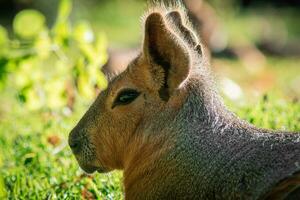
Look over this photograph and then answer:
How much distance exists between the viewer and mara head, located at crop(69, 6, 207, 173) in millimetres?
3096

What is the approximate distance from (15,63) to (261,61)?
6841 mm

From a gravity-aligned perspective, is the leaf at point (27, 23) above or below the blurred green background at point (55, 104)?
above

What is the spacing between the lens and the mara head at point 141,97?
3.10 meters

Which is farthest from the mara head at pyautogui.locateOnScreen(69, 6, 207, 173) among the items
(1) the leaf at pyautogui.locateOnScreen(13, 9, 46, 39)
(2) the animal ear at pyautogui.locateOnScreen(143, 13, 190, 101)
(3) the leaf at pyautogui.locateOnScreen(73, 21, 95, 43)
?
(3) the leaf at pyautogui.locateOnScreen(73, 21, 95, 43)

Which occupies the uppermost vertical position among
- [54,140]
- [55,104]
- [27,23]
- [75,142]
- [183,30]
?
[183,30]

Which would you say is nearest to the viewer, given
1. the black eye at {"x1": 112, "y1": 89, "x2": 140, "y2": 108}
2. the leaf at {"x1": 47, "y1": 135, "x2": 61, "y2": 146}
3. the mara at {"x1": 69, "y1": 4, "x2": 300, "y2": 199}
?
the mara at {"x1": 69, "y1": 4, "x2": 300, "y2": 199}

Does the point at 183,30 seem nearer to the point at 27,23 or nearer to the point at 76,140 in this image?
the point at 76,140

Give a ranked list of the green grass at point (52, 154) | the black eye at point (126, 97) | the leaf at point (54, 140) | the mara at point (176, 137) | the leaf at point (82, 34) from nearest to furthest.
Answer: the mara at point (176, 137)
the black eye at point (126, 97)
the green grass at point (52, 154)
the leaf at point (82, 34)
the leaf at point (54, 140)

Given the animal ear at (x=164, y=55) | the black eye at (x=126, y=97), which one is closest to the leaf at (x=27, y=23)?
the black eye at (x=126, y=97)

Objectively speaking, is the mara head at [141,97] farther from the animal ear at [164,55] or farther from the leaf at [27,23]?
the leaf at [27,23]

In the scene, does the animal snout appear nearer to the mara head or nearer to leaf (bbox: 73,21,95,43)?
the mara head

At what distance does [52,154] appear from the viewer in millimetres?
4387

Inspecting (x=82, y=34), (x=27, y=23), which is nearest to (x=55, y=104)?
(x=82, y=34)

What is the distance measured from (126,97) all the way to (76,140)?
346 millimetres
